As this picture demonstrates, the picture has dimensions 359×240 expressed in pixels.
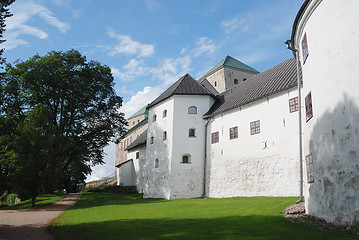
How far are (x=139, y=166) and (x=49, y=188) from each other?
48.8 feet

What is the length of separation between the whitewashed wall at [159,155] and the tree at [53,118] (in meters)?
4.85

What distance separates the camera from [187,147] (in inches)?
1043

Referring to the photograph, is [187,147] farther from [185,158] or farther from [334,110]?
[334,110]

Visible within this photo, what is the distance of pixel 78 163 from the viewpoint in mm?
33156

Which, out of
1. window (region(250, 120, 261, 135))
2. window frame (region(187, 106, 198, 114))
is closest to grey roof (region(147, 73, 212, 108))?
window frame (region(187, 106, 198, 114))

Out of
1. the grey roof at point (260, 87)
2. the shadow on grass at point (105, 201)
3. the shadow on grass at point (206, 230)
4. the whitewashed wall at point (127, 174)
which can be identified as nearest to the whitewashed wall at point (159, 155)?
the shadow on grass at point (105, 201)

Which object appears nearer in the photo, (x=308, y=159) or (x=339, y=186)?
(x=339, y=186)

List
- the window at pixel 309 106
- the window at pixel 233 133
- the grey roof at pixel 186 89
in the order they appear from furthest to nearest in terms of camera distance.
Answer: the grey roof at pixel 186 89 < the window at pixel 233 133 < the window at pixel 309 106

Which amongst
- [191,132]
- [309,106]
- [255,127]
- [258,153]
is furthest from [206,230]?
[191,132]

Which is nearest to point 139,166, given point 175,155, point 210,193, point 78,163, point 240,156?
point 78,163

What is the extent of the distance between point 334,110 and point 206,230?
5.43 metres

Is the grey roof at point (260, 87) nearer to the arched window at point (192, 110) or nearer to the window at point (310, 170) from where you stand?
the arched window at point (192, 110)

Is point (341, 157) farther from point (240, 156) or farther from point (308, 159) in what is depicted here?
point (240, 156)

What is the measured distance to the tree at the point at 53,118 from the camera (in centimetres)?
2028
